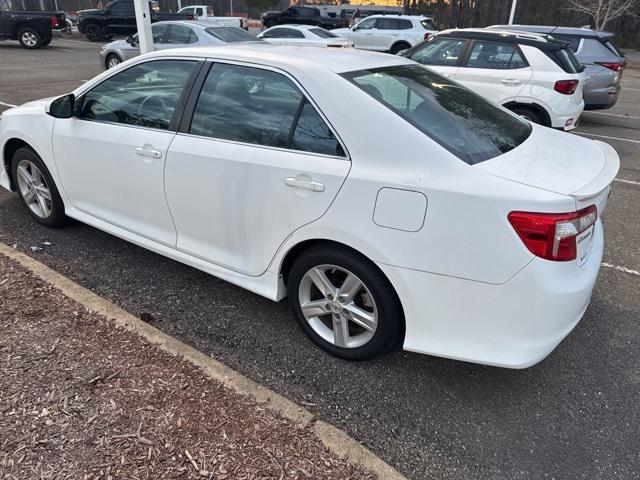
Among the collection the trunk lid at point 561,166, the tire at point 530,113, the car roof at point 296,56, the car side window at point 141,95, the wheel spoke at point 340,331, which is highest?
the car roof at point 296,56

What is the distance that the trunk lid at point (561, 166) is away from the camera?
7.22ft

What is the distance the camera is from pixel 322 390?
2602 mm

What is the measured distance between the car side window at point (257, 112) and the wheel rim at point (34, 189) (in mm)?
1913

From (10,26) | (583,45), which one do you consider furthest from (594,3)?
(10,26)

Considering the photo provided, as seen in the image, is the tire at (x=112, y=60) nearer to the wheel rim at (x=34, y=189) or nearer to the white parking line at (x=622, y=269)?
the wheel rim at (x=34, y=189)

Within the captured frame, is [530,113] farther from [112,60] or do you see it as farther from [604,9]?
[604,9]

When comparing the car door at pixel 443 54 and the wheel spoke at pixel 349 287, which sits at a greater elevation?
the car door at pixel 443 54

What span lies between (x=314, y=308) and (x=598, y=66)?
902 centimetres

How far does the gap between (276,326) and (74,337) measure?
117 cm

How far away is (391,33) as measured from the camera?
19203 mm

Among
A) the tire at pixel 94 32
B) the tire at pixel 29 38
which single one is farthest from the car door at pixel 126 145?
the tire at pixel 94 32

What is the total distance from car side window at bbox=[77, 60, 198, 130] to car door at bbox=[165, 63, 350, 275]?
0.22 meters

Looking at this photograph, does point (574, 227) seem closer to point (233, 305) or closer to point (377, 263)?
point (377, 263)

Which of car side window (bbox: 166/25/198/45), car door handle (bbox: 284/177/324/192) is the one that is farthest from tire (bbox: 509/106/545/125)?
car side window (bbox: 166/25/198/45)
